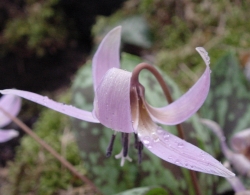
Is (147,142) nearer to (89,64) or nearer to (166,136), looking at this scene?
(166,136)

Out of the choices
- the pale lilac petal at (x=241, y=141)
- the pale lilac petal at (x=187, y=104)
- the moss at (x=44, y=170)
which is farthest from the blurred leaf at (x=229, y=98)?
the moss at (x=44, y=170)

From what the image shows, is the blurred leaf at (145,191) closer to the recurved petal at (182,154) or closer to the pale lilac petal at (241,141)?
the recurved petal at (182,154)

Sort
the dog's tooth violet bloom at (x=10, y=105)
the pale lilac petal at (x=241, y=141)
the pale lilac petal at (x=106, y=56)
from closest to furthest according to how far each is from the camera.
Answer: the pale lilac petal at (x=106, y=56) < the pale lilac petal at (x=241, y=141) < the dog's tooth violet bloom at (x=10, y=105)

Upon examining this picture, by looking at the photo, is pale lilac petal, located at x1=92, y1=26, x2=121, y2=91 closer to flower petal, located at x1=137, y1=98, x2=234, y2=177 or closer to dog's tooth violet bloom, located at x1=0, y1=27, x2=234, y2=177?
dog's tooth violet bloom, located at x1=0, y1=27, x2=234, y2=177

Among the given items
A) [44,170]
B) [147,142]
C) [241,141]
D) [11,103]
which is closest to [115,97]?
[147,142]

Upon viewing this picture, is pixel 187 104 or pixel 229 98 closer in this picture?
pixel 187 104

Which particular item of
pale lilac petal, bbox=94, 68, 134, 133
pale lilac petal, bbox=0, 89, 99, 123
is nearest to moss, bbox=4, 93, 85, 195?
pale lilac petal, bbox=0, 89, 99, 123

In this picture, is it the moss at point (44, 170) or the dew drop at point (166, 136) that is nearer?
the dew drop at point (166, 136)

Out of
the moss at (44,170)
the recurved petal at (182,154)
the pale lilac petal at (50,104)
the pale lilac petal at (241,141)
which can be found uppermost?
the pale lilac petal at (50,104)
